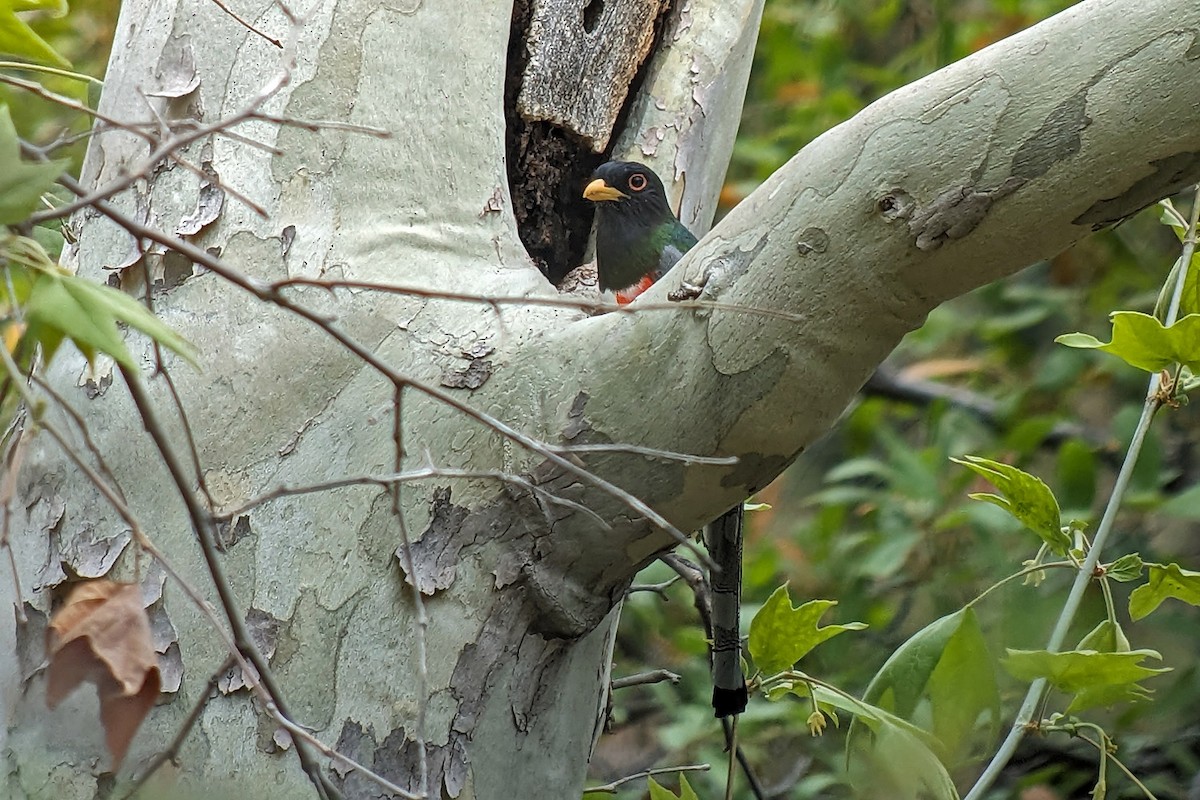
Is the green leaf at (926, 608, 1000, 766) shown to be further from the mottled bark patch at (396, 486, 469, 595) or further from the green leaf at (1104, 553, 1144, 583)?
the mottled bark patch at (396, 486, 469, 595)

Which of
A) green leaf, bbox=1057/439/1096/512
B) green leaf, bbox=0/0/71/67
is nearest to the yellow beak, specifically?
green leaf, bbox=0/0/71/67

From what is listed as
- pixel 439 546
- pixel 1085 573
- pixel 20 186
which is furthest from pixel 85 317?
pixel 1085 573

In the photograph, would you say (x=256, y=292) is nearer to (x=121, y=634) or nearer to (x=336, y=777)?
(x=121, y=634)

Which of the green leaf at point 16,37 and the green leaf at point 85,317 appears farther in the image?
the green leaf at point 16,37

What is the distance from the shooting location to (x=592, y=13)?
8.16 feet

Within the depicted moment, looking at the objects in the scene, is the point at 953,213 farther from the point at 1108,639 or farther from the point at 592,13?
the point at 592,13

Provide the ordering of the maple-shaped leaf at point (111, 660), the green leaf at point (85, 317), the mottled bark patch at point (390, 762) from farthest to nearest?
the mottled bark patch at point (390, 762) < the maple-shaped leaf at point (111, 660) < the green leaf at point (85, 317)

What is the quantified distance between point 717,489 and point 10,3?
1012mm

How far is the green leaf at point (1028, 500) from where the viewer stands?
181 centimetres

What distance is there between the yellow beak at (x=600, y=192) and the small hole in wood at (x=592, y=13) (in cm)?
31

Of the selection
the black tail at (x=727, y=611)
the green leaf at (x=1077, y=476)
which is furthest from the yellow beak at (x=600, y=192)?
the green leaf at (x=1077, y=476)

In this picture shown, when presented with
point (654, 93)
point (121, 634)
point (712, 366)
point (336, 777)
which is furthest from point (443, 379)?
point (654, 93)

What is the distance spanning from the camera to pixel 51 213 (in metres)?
1.02

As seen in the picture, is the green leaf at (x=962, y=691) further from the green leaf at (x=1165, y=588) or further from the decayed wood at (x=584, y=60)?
the decayed wood at (x=584, y=60)
